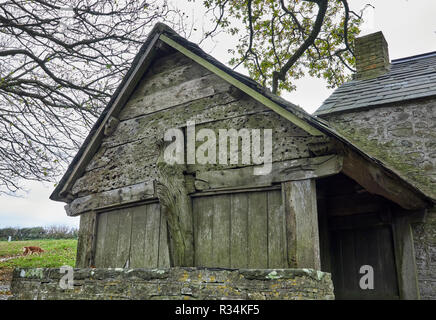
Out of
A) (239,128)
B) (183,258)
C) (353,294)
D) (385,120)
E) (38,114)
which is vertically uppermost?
(38,114)

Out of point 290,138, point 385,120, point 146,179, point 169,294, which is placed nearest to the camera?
point 169,294

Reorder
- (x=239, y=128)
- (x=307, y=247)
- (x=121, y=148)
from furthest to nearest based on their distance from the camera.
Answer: (x=121, y=148)
(x=239, y=128)
(x=307, y=247)

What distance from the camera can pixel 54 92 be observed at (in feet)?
32.6

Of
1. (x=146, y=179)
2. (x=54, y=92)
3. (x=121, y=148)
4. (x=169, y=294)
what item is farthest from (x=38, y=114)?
(x=169, y=294)

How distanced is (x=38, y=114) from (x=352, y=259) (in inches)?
328

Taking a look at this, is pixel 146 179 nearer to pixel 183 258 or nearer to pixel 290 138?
pixel 183 258

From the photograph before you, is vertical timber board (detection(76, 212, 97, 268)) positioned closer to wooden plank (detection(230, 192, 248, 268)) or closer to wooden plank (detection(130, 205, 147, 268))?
wooden plank (detection(130, 205, 147, 268))

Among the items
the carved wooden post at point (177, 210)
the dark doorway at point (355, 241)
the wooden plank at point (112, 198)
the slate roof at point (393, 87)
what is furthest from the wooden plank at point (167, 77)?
the slate roof at point (393, 87)

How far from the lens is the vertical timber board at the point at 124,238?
542 centimetres

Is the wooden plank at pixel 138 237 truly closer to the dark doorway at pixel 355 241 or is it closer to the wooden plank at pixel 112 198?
the wooden plank at pixel 112 198

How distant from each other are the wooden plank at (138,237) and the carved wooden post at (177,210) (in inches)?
27.6

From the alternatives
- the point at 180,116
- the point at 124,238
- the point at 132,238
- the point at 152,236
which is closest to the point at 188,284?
the point at 152,236

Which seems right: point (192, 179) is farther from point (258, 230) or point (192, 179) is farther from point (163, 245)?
point (258, 230)

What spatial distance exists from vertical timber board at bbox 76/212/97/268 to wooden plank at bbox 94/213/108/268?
0.19 feet
